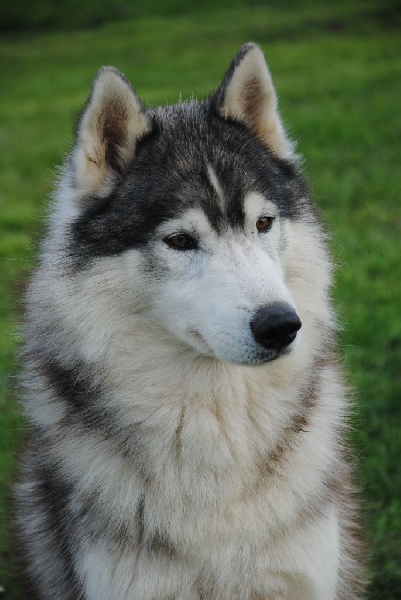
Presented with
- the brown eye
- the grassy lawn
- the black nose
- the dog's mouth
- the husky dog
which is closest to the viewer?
the black nose

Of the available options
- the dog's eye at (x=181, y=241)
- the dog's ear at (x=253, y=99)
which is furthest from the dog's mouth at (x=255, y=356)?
the dog's ear at (x=253, y=99)

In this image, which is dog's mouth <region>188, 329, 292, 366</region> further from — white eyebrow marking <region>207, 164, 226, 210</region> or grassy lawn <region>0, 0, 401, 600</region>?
grassy lawn <region>0, 0, 401, 600</region>

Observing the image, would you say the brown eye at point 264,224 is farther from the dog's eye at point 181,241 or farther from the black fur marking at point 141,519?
the black fur marking at point 141,519

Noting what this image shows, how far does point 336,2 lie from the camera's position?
78.8 ft

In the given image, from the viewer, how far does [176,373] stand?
3461mm

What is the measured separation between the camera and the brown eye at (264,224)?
3.46m

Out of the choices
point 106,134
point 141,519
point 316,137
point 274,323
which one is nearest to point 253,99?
point 106,134

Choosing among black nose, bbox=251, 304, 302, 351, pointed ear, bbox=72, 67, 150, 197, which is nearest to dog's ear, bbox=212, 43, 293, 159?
pointed ear, bbox=72, 67, 150, 197

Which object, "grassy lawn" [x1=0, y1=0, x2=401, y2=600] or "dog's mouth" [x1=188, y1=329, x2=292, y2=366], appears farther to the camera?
"grassy lawn" [x1=0, y1=0, x2=401, y2=600]

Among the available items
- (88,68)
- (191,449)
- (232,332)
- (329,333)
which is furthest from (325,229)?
(88,68)

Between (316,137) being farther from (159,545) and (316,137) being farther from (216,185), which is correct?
(159,545)

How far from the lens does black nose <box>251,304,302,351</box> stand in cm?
306

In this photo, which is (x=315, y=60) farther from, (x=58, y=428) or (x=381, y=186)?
(x=58, y=428)

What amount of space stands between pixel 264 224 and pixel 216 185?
259mm
